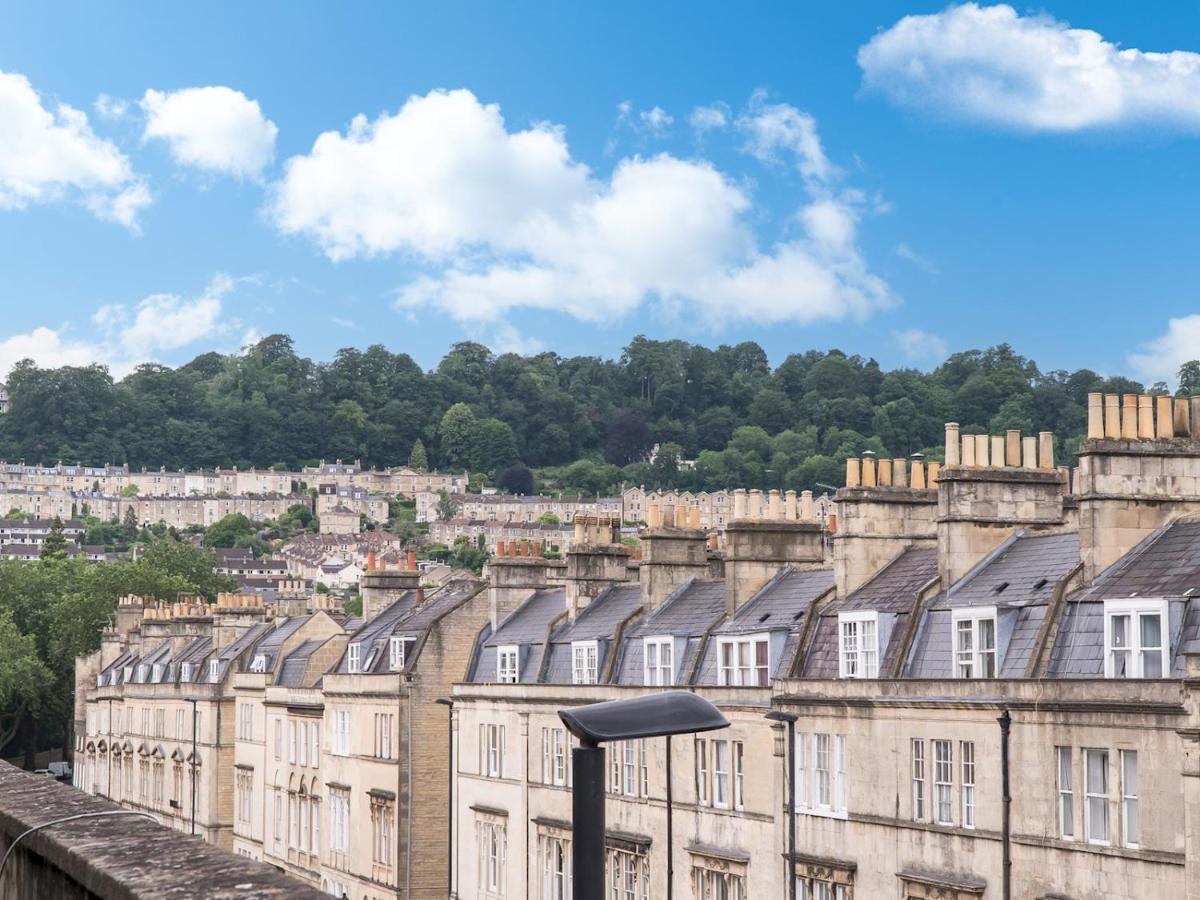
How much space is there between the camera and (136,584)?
13938cm

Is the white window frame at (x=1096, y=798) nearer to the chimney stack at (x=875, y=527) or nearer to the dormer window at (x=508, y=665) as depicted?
the chimney stack at (x=875, y=527)

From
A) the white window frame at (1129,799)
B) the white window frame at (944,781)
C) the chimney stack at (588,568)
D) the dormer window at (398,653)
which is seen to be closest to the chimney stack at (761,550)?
the chimney stack at (588,568)

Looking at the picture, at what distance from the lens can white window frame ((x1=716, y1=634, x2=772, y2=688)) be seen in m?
40.6

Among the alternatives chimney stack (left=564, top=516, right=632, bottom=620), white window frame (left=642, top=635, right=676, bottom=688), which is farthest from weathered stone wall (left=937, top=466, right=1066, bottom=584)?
chimney stack (left=564, top=516, right=632, bottom=620)

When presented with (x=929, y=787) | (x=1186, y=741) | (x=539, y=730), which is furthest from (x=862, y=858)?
(x=539, y=730)

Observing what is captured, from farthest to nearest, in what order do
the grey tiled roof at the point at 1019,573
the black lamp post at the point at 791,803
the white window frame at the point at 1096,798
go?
the black lamp post at the point at 791,803
the grey tiled roof at the point at 1019,573
the white window frame at the point at 1096,798

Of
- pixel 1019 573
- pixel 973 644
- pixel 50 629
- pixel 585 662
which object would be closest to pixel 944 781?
pixel 973 644

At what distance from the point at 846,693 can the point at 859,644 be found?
3.96 ft

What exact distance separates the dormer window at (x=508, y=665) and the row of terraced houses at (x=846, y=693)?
3.8 inches

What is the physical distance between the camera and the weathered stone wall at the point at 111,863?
8.91 metres

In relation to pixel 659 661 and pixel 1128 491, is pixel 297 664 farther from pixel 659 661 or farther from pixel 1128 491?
pixel 1128 491

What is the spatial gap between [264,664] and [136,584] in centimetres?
6324

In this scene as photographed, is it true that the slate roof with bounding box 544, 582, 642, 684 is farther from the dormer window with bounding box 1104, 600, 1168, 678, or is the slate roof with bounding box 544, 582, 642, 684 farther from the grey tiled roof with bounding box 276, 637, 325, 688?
the grey tiled roof with bounding box 276, 637, 325, 688

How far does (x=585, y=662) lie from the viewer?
1937 inches
